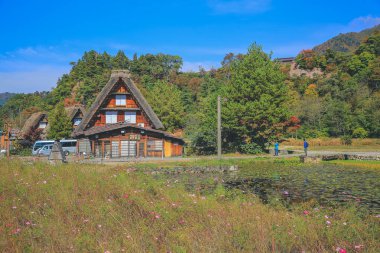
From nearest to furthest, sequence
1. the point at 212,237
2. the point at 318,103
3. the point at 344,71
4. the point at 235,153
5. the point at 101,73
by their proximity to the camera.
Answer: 1. the point at 212,237
2. the point at 235,153
3. the point at 318,103
4. the point at 344,71
5. the point at 101,73

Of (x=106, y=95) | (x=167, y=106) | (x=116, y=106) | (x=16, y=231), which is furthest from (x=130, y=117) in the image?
(x=16, y=231)

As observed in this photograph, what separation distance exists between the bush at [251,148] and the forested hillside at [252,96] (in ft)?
0.36

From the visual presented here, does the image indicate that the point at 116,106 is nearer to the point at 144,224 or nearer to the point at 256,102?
the point at 256,102

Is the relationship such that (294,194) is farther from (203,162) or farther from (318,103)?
(318,103)

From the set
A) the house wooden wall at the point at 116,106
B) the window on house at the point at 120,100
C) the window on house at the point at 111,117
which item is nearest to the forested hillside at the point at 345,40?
the house wooden wall at the point at 116,106

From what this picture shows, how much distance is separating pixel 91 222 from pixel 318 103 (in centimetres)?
5410

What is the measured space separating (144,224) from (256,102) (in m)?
28.2

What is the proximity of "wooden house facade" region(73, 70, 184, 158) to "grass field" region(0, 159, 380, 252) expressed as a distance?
23490 mm

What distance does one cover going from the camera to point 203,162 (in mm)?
25328

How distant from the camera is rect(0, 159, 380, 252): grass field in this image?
17.3 feet

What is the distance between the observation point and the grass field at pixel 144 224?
5281 mm

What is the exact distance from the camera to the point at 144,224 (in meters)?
6.64

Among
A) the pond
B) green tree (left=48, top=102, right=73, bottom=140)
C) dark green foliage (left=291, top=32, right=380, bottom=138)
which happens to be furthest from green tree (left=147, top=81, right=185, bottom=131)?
the pond

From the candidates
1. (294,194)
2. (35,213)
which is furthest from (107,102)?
(35,213)
